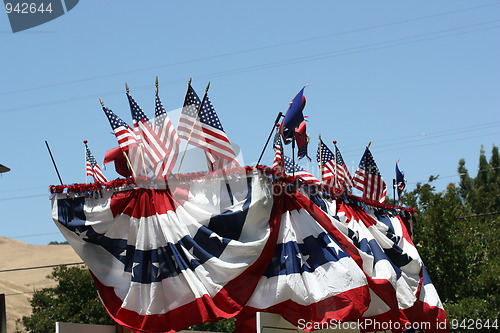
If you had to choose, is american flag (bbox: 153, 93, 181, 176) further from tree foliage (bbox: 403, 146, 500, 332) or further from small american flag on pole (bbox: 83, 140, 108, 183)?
tree foliage (bbox: 403, 146, 500, 332)

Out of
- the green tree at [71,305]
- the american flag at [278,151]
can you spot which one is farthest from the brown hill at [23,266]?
Result: the american flag at [278,151]

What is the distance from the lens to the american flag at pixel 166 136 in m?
Answer: 16.4

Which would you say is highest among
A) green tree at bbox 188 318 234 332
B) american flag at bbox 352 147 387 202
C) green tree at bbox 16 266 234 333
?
american flag at bbox 352 147 387 202

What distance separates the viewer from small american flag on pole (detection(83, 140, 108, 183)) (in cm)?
1828

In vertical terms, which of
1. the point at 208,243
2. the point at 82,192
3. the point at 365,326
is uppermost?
the point at 82,192

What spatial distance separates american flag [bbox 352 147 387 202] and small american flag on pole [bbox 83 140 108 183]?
21.7ft

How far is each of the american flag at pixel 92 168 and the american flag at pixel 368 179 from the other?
6616mm

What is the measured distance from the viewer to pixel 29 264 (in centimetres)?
9250

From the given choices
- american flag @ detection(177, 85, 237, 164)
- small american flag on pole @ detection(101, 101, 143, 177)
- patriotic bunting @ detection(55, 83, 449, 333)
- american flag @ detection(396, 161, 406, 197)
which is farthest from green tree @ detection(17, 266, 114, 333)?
american flag @ detection(177, 85, 237, 164)

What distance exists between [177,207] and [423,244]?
654 inches

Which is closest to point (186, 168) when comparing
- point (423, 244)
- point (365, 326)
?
point (365, 326)

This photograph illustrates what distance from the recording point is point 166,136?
54.2ft

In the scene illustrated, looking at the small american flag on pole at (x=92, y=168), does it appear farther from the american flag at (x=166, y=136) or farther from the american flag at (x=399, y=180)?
the american flag at (x=399, y=180)

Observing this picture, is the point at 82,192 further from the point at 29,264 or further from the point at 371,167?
the point at 29,264
